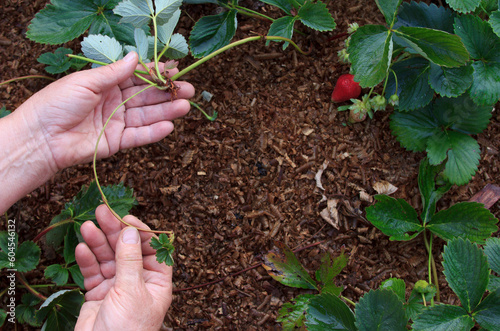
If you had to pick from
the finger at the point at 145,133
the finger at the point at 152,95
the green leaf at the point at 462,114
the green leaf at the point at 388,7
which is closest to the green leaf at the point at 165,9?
the finger at the point at 152,95

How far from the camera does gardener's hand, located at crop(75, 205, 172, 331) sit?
1096 mm

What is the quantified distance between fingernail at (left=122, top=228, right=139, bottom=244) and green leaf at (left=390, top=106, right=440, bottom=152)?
1.00 m

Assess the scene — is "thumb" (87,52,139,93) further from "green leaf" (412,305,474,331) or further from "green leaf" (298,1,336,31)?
"green leaf" (412,305,474,331)

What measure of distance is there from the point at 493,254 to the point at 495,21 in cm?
73

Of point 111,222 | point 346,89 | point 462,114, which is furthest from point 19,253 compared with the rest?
point 462,114

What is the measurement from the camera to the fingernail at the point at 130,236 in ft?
3.78

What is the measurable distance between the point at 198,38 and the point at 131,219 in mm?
684

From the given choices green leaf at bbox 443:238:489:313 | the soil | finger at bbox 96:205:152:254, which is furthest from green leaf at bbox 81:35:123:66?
green leaf at bbox 443:238:489:313

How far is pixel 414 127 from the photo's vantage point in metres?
1.46

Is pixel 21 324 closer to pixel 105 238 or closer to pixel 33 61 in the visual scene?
pixel 105 238

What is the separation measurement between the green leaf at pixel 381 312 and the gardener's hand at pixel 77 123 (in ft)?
2.88

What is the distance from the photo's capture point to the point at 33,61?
5.40 ft

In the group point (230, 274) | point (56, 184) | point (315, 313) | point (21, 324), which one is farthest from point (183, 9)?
point (21, 324)

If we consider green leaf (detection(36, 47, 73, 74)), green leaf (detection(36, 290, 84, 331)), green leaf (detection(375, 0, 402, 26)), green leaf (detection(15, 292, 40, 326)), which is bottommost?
green leaf (detection(15, 292, 40, 326))
